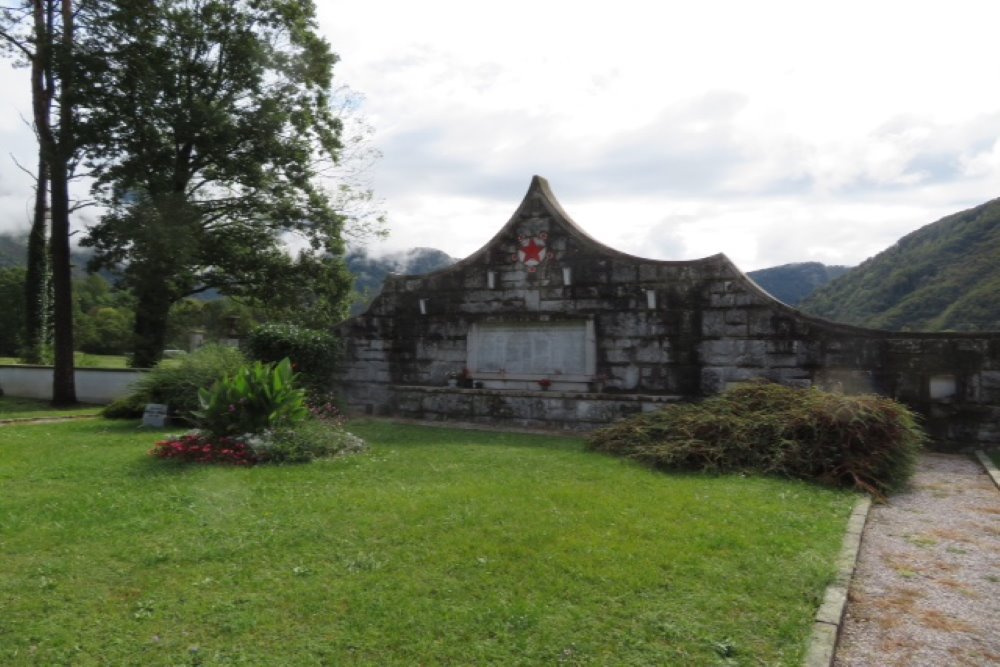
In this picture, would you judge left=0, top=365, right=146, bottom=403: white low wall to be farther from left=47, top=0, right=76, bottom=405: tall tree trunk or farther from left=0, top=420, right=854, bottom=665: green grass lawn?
left=0, top=420, right=854, bottom=665: green grass lawn

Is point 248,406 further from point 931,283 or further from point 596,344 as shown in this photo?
point 931,283

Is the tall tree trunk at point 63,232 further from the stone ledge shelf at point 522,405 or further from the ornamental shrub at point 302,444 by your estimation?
the ornamental shrub at point 302,444

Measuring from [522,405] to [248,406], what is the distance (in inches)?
184

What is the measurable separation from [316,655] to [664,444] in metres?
5.70

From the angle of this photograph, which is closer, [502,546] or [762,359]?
[502,546]

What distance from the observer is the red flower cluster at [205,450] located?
7938 millimetres

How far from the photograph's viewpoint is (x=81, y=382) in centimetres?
1753

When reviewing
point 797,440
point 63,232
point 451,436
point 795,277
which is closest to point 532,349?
point 451,436

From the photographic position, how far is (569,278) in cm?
1159

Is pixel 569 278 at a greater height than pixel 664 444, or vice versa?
pixel 569 278

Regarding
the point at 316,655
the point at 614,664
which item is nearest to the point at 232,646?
the point at 316,655

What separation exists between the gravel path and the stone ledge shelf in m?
4.48

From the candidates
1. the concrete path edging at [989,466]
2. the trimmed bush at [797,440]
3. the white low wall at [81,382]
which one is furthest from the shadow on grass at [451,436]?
the white low wall at [81,382]

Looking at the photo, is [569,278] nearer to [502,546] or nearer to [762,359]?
[762,359]
